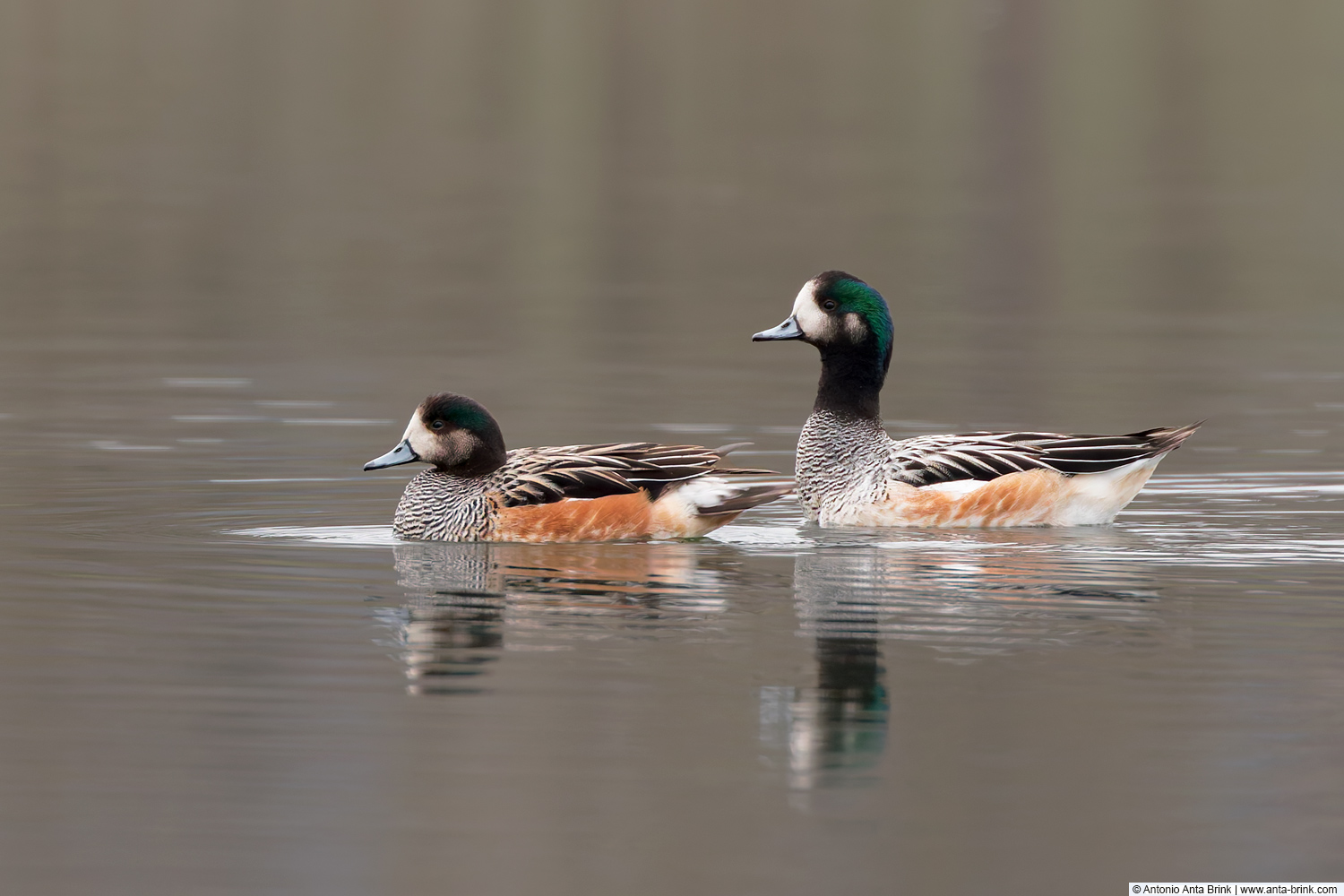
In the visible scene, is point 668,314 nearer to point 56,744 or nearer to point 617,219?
point 617,219

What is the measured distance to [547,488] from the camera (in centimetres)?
1395

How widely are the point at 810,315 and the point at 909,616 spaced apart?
14.9 feet

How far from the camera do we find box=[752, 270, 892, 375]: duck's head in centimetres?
1588

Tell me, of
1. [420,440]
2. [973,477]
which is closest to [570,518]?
[420,440]

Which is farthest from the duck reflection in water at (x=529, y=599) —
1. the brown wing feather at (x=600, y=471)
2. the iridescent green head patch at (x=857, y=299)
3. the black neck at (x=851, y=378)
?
the iridescent green head patch at (x=857, y=299)

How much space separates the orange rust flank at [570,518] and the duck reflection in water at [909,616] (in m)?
1.09

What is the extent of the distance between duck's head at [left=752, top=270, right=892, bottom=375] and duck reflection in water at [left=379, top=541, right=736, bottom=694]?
2272mm

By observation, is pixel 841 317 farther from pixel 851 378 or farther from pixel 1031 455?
pixel 1031 455

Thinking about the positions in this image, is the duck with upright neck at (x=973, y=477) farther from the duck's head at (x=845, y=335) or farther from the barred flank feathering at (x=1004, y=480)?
the duck's head at (x=845, y=335)

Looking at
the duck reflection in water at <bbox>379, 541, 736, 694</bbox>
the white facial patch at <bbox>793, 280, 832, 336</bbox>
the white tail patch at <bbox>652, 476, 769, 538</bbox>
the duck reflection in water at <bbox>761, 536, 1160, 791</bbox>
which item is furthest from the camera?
the white facial patch at <bbox>793, 280, 832, 336</bbox>

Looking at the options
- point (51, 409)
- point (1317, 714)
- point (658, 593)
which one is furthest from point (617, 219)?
point (1317, 714)

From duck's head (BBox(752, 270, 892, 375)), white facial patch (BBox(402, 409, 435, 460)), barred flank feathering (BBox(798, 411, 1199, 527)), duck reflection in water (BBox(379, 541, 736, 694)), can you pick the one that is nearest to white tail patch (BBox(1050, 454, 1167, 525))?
barred flank feathering (BBox(798, 411, 1199, 527))

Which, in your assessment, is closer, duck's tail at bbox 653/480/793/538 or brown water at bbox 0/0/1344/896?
brown water at bbox 0/0/1344/896

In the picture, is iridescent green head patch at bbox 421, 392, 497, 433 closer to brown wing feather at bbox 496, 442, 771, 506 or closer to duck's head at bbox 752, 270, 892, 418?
brown wing feather at bbox 496, 442, 771, 506
